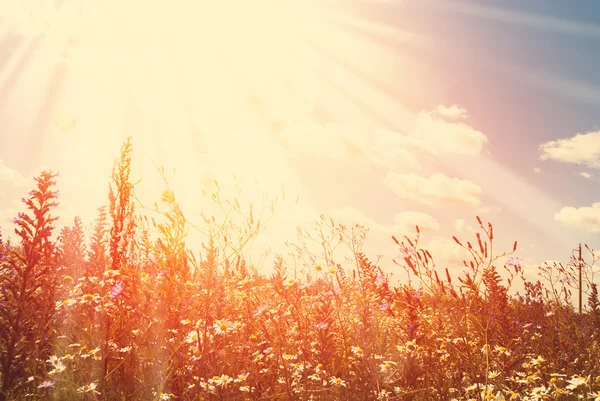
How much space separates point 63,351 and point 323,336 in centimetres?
361

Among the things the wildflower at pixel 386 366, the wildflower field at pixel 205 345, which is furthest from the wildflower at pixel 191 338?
the wildflower at pixel 386 366

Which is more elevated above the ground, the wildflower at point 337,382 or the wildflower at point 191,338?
the wildflower at point 191,338

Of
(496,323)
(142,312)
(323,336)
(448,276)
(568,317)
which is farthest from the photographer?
(568,317)

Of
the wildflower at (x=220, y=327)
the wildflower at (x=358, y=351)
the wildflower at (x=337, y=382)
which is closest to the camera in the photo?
the wildflower at (x=337, y=382)

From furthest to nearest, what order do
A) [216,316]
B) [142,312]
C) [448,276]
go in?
[216,316] < [142,312] < [448,276]

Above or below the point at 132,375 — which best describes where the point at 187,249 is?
above

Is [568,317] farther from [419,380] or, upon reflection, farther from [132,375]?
[132,375]

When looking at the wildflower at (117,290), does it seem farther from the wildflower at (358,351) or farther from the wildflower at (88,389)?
the wildflower at (358,351)

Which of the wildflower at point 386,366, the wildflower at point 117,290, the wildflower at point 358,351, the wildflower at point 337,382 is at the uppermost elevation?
the wildflower at point 117,290

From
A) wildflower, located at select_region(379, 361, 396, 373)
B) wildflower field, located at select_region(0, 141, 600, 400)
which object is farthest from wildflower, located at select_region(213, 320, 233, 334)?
wildflower, located at select_region(379, 361, 396, 373)

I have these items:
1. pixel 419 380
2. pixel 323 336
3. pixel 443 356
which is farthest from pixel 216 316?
pixel 443 356

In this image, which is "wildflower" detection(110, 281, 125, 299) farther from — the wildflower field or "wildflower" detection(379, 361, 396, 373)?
"wildflower" detection(379, 361, 396, 373)

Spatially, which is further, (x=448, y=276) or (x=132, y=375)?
(x=132, y=375)

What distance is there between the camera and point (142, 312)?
502 cm
